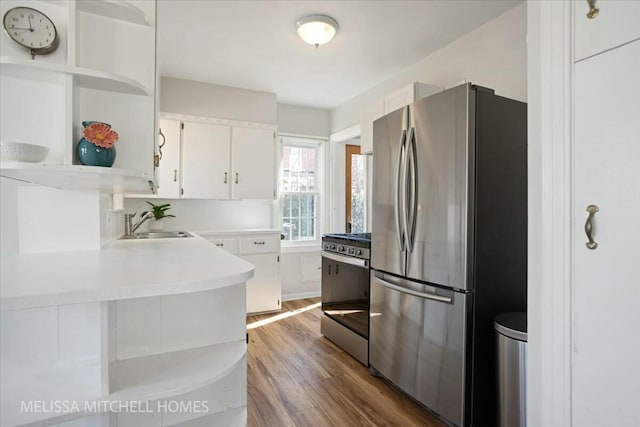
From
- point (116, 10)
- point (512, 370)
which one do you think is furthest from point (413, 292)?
point (116, 10)

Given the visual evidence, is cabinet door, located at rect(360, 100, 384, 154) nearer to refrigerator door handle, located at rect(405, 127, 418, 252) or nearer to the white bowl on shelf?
refrigerator door handle, located at rect(405, 127, 418, 252)

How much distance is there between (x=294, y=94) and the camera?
4.05 meters

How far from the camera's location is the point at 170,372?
1012mm

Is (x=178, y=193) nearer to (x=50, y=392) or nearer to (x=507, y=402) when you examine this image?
(x=50, y=392)

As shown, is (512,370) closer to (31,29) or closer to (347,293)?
(347,293)

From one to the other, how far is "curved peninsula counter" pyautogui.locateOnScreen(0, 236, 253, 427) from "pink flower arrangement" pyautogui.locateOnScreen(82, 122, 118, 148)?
0.40 meters

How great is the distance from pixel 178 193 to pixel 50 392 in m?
2.86

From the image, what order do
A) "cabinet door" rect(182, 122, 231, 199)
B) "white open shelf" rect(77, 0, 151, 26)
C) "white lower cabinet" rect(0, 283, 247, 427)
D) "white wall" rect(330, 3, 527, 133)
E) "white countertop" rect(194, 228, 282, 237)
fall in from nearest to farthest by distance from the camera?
"white lower cabinet" rect(0, 283, 247, 427) < "white open shelf" rect(77, 0, 151, 26) < "white wall" rect(330, 3, 527, 133) < "white countertop" rect(194, 228, 282, 237) < "cabinet door" rect(182, 122, 231, 199)

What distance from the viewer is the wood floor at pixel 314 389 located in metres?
1.89

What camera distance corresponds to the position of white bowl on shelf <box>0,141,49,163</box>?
0.88 metres
